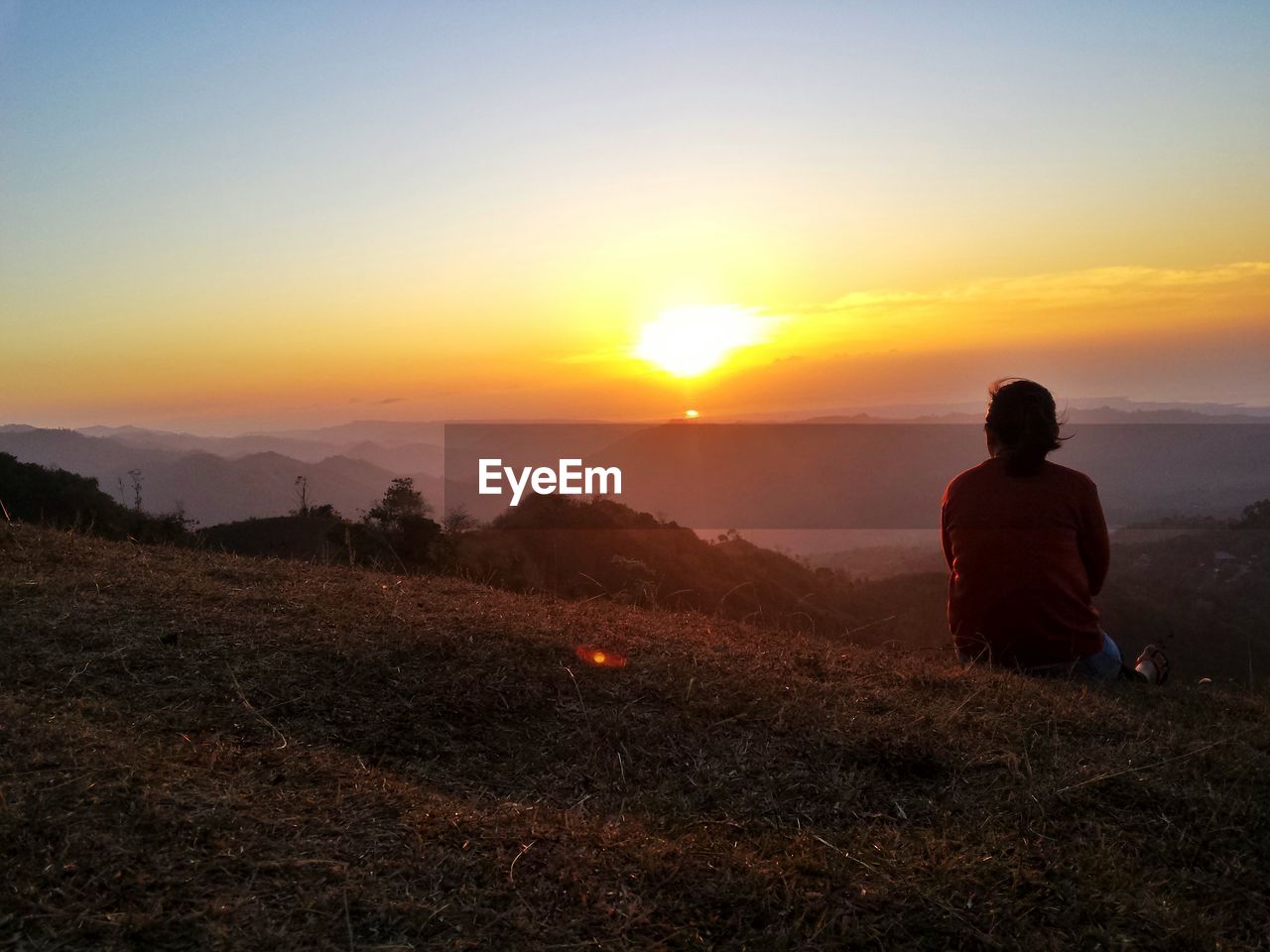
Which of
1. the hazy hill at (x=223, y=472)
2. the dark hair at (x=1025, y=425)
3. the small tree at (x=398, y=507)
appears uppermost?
the dark hair at (x=1025, y=425)

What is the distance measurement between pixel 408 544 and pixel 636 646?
253 inches

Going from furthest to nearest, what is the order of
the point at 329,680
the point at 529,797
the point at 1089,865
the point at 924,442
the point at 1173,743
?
the point at 924,442
the point at 329,680
the point at 1173,743
the point at 529,797
the point at 1089,865

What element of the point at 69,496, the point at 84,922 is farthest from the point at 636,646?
the point at 69,496

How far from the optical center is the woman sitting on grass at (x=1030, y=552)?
4.80 m

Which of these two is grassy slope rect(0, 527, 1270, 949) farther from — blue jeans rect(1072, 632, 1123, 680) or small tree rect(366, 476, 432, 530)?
small tree rect(366, 476, 432, 530)

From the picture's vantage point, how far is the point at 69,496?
38.2ft

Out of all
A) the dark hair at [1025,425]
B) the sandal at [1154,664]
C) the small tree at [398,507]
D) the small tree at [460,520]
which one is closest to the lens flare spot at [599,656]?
the dark hair at [1025,425]

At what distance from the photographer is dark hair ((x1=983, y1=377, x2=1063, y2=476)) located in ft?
16.1

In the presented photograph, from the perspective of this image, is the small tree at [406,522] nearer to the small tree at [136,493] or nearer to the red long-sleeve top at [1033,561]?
the small tree at [136,493]

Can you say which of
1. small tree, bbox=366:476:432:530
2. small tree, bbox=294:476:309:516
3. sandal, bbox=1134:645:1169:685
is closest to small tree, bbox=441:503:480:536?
small tree, bbox=294:476:309:516

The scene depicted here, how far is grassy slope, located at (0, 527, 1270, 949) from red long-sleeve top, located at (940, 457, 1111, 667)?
16.5 inches

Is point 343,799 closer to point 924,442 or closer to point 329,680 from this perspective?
point 329,680

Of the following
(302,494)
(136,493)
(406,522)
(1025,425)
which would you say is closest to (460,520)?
(302,494)

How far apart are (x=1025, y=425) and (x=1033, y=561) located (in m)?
0.76
